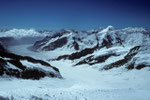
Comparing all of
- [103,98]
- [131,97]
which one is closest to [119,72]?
[131,97]

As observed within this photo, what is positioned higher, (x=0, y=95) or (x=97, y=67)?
(x=97, y=67)

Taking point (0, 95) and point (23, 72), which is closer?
point (0, 95)

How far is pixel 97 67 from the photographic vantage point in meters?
56.2

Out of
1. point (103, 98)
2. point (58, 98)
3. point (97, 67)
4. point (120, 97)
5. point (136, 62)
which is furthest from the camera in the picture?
point (97, 67)

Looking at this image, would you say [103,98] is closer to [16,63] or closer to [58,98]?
[58,98]

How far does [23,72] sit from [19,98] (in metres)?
14.4

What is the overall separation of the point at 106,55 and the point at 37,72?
180 ft

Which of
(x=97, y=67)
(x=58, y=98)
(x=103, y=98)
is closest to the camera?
(x=58, y=98)

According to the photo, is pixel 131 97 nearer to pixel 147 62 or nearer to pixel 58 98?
pixel 58 98

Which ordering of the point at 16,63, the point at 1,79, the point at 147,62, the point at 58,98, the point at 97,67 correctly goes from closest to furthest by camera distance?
the point at 58,98, the point at 1,79, the point at 16,63, the point at 147,62, the point at 97,67

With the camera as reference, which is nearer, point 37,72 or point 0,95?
point 0,95

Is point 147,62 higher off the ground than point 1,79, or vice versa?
point 147,62

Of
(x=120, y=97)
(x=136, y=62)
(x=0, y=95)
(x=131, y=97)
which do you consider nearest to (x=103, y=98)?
(x=120, y=97)

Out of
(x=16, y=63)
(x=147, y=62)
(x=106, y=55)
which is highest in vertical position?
(x=106, y=55)
